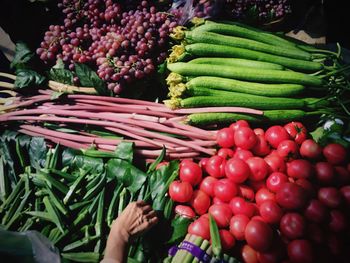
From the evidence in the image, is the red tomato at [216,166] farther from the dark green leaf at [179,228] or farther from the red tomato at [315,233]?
the red tomato at [315,233]

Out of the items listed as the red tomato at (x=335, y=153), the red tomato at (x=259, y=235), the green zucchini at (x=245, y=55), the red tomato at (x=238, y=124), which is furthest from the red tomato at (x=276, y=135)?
the red tomato at (x=259, y=235)

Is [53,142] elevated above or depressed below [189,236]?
above

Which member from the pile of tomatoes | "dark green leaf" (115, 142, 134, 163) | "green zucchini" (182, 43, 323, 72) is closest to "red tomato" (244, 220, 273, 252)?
the pile of tomatoes

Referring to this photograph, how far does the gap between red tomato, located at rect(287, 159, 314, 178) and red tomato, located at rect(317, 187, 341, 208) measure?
0.16 metres

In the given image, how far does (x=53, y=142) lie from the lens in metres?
2.72

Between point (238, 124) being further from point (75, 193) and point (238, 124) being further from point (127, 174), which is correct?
point (75, 193)

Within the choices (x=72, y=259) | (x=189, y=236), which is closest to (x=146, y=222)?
(x=189, y=236)

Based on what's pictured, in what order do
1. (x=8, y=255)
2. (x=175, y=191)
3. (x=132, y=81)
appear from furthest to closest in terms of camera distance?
(x=132, y=81) < (x=175, y=191) < (x=8, y=255)

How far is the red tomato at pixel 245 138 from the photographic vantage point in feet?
7.75

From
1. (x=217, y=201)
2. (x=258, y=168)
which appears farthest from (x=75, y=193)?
(x=258, y=168)

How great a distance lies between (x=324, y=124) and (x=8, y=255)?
274 centimetres

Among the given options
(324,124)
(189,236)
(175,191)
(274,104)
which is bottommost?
(189,236)

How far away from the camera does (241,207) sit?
2160 millimetres

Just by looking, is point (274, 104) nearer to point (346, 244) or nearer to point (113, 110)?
point (346, 244)
